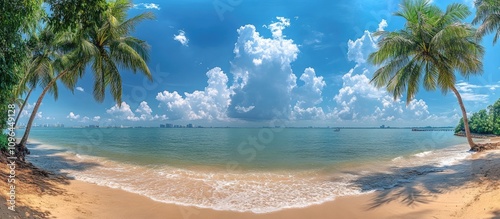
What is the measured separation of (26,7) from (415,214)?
35.8 feet

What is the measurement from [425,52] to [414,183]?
9.58m

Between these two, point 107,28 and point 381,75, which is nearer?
point 107,28

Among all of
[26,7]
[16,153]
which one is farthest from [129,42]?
[26,7]

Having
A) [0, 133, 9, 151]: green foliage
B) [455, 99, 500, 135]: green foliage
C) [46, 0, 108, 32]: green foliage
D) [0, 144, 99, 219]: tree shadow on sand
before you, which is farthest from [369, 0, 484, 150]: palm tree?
[455, 99, 500, 135]: green foliage

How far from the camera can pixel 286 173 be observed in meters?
13.3

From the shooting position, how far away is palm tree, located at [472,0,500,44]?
1469cm

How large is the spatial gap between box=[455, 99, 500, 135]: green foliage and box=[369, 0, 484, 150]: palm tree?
36580mm

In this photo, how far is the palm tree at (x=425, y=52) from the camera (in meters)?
15.3

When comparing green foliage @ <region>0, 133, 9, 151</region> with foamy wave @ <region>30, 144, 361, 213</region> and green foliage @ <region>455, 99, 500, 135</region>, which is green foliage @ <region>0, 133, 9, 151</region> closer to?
foamy wave @ <region>30, 144, 361, 213</region>

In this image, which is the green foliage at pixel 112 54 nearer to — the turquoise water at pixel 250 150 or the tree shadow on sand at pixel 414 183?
the turquoise water at pixel 250 150

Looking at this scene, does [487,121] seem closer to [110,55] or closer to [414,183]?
[414,183]

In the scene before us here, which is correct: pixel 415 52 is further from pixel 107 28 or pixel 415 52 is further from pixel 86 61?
pixel 86 61

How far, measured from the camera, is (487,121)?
45.1m

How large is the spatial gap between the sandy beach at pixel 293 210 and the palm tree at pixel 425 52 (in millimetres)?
8118
